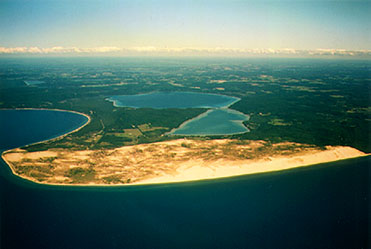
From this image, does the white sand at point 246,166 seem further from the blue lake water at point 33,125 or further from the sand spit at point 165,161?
the blue lake water at point 33,125

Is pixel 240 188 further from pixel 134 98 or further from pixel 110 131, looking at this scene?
pixel 134 98

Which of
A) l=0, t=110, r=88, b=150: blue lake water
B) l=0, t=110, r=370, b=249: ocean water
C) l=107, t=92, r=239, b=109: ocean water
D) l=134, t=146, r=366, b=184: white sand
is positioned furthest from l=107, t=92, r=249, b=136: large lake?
l=0, t=110, r=370, b=249: ocean water

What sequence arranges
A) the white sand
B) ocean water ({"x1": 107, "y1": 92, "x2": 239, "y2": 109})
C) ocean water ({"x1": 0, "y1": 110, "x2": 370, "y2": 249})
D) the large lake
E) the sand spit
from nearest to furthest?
1. ocean water ({"x1": 0, "y1": 110, "x2": 370, "y2": 249})
2. the sand spit
3. the white sand
4. the large lake
5. ocean water ({"x1": 107, "y1": 92, "x2": 239, "y2": 109})

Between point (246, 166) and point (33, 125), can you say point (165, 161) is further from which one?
point (33, 125)

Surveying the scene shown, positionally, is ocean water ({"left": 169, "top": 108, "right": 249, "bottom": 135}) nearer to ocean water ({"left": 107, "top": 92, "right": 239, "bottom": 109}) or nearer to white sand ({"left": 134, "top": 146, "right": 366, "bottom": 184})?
ocean water ({"left": 107, "top": 92, "right": 239, "bottom": 109})

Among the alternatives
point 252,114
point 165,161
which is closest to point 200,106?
point 252,114

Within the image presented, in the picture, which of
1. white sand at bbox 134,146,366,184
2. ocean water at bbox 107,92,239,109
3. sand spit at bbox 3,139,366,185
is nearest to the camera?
sand spit at bbox 3,139,366,185
